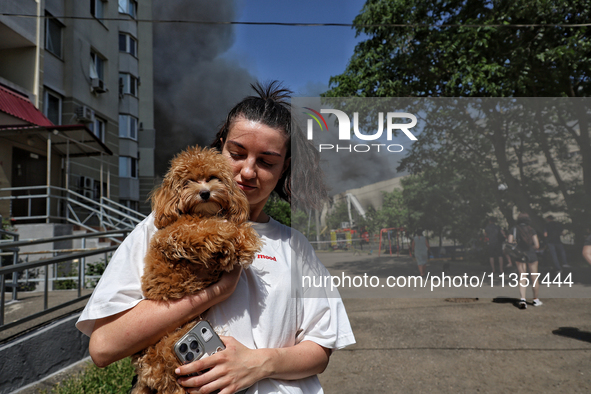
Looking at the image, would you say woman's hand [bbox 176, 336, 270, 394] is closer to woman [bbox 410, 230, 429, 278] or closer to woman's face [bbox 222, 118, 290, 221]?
woman's face [bbox 222, 118, 290, 221]

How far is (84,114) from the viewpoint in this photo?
14.4 meters

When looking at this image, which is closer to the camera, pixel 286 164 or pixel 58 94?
pixel 286 164

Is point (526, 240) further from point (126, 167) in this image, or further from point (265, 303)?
point (126, 167)

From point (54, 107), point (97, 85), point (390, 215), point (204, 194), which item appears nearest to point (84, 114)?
point (54, 107)

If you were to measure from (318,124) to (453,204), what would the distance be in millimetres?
1822

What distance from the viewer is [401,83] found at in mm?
9312

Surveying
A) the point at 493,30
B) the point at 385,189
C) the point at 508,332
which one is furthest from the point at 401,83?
the point at 385,189

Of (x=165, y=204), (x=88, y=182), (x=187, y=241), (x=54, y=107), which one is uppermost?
(x=54, y=107)

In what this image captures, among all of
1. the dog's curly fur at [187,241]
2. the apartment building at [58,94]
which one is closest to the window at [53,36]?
the apartment building at [58,94]

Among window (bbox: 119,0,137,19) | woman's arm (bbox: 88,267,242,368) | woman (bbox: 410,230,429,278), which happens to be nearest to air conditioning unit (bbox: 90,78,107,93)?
window (bbox: 119,0,137,19)

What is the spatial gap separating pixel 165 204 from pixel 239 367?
62 cm

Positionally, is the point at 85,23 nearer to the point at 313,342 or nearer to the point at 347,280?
the point at 347,280

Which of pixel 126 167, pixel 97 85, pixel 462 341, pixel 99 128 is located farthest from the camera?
pixel 126 167

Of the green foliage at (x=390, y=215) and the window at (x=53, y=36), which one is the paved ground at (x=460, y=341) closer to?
the green foliage at (x=390, y=215)
